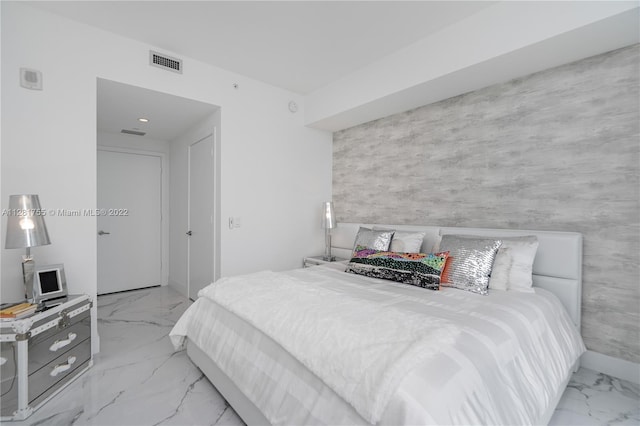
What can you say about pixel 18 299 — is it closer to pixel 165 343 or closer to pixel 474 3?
pixel 165 343

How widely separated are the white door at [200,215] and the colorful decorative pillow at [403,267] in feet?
5.84

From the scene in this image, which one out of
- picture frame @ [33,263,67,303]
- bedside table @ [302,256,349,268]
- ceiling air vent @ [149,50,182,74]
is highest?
ceiling air vent @ [149,50,182,74]

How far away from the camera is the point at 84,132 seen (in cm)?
242

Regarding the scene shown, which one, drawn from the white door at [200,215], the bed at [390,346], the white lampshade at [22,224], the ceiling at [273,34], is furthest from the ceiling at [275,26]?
the bed at [390,346]

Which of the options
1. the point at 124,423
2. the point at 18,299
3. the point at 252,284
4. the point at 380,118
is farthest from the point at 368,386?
the point at 380,118

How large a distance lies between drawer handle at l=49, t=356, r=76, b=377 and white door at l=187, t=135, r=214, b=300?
Result: 146 centimetres

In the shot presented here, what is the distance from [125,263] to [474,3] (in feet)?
16.8

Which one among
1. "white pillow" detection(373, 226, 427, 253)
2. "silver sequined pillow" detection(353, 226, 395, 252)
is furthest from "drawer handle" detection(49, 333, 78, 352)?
"white pillow" detection(373, 226, 427, 253)

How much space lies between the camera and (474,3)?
2.20 meters

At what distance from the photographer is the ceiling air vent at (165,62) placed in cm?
274

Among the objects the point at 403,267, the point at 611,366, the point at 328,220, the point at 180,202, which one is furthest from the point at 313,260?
the point at 611,366

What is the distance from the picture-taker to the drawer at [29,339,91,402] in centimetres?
178

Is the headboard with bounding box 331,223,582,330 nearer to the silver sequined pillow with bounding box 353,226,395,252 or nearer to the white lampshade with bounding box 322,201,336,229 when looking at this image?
the silver sequined pillow with bounding box 353,226,395,252

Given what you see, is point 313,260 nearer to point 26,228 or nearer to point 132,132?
point 26,228
